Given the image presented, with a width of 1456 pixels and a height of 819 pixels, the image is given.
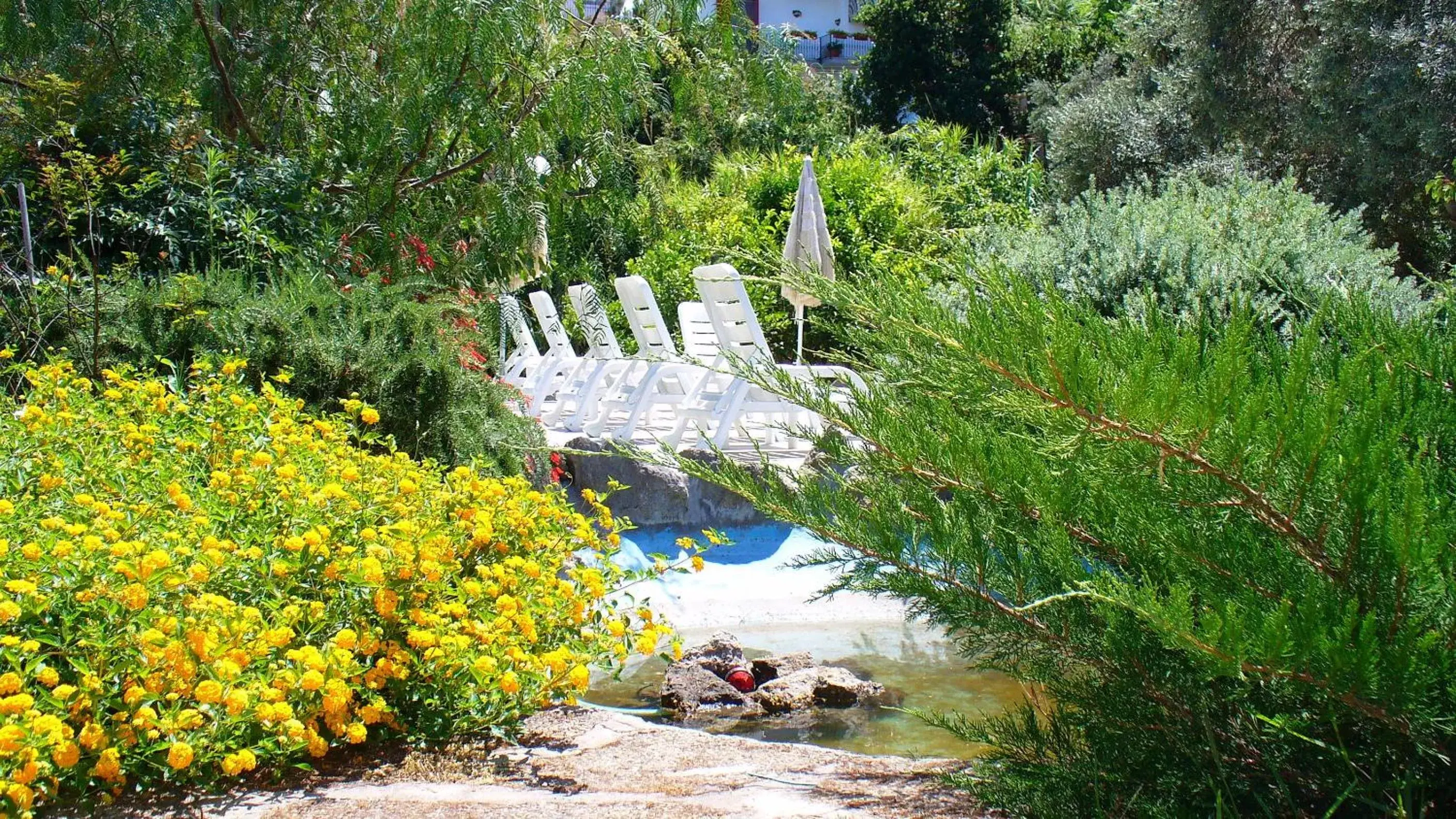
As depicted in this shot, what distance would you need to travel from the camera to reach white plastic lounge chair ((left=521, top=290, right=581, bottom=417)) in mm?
9688

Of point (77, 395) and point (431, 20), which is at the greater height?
point (431, 20)

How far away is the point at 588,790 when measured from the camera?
8.95 feet

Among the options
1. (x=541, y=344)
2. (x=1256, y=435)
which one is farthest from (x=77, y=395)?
(x=541, y=344)

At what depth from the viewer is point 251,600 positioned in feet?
9.04

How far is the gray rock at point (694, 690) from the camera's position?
197 inches

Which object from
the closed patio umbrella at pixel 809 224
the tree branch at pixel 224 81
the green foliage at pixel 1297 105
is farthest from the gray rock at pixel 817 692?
the green foliage at pixel 1297 105

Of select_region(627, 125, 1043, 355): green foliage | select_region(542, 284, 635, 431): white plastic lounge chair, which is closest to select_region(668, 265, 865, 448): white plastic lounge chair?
select_region(542, 284, 635, 431): white plastic lounge chair

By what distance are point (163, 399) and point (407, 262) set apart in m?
3.11

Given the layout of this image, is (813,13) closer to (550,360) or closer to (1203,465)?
(550,360)

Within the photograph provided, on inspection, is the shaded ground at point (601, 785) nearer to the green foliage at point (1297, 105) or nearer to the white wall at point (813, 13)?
the green foliage at point (1297, 105)

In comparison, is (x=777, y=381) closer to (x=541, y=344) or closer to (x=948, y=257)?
(x=948, y=257)

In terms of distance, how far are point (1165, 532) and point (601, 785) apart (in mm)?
1591

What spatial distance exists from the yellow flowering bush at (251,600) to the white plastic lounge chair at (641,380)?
437 centimetres

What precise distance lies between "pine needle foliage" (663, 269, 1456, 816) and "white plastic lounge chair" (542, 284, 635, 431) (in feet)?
22.6
